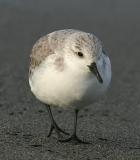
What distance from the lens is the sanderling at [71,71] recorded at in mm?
5477

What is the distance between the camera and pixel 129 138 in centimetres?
657

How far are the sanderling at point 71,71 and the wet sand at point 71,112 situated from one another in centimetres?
45

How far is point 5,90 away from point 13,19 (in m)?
4.27

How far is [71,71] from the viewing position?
5.57m

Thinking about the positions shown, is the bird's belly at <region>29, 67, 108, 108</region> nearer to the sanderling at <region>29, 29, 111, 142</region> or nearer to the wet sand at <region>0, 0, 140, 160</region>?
the sanderling at <region>29, 29, 111, 142</region>

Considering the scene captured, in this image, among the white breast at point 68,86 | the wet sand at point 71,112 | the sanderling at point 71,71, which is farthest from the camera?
the wet sand at point 71,112

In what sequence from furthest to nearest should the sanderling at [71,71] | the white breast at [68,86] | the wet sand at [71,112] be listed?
the wet sand at [71,112] → the white breast at [68,86] → the sanderling at [71,71]

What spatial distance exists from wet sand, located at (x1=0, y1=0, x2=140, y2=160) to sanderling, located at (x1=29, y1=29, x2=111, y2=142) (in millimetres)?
446

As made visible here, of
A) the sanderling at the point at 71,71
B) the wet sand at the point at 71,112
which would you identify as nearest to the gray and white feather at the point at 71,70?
the sanderling at the point at 71,71

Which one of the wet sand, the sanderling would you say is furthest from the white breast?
the wet sand

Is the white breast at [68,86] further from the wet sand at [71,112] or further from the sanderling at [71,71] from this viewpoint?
the wet sand at [71,112]

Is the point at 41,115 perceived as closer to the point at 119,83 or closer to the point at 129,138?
the point at 129,138

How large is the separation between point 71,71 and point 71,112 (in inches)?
89.6

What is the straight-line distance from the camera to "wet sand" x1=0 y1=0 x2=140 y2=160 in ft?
18.9
